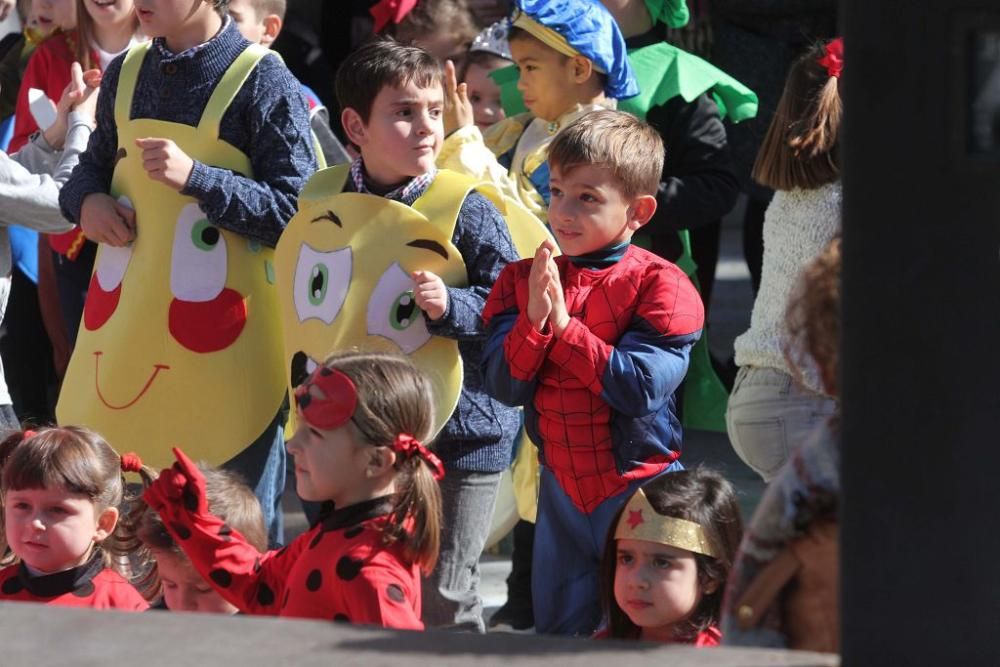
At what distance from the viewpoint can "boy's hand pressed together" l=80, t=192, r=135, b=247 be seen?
161 inches

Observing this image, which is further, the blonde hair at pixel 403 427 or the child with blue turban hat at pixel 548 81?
the child with blue turban hat at pixel 548 81

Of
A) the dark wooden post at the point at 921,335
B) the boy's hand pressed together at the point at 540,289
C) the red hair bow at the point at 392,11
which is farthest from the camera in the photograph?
the red hair bow at the point at 392,11

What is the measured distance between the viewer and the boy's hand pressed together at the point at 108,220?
4.10 meters

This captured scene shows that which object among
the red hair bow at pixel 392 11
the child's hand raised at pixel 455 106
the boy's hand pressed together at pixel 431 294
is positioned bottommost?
the boy's hand pressed together at pixel 431 294

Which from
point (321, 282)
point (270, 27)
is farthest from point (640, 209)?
point (270, 27)

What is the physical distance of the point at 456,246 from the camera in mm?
3867

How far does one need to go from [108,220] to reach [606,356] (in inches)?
52.7

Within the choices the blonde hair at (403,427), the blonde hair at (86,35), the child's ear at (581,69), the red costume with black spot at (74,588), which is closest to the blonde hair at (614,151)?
the blonde hair at (403,427)

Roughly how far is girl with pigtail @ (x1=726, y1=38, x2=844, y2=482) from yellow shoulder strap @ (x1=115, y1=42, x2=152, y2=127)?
4.89 ft

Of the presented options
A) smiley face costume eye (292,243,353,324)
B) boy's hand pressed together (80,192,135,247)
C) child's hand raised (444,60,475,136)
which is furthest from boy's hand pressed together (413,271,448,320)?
child's hand raised (444,60,475,136)

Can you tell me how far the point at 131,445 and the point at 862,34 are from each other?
2725 mm

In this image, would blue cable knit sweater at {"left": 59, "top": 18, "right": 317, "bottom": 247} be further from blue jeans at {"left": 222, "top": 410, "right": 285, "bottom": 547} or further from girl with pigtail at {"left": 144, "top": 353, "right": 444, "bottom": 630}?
Result: girl with pigtail at {"left": 144, "top": 353, "right": 444, "bottom": 630}

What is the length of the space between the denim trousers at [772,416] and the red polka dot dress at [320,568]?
1.11m

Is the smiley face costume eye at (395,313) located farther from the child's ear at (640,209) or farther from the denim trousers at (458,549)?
the child's ear at (640,209)
